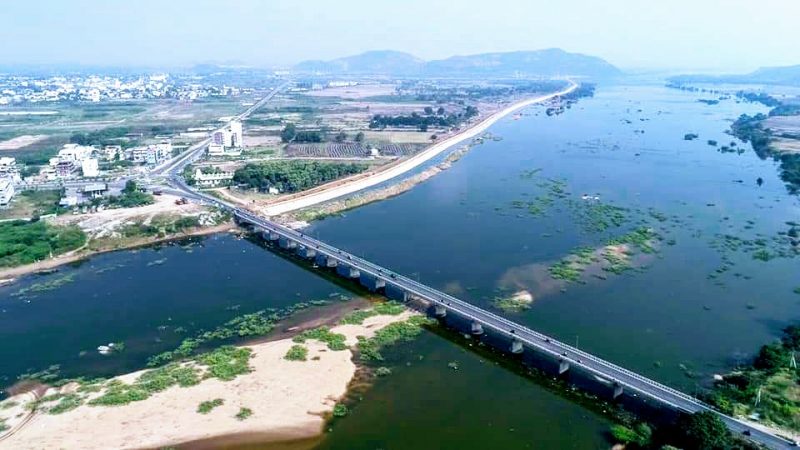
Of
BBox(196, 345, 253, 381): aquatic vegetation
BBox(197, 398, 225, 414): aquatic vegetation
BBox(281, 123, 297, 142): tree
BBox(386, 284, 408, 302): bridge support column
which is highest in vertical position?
BBox(281, 123, 297, 142): tree

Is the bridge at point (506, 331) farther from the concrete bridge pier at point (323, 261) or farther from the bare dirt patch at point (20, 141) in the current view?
the bare dirt patch at point (20, 141)

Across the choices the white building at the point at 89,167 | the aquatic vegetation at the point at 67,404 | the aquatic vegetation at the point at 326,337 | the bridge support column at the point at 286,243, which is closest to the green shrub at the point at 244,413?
the aquatic vegetation at the point at 326,337

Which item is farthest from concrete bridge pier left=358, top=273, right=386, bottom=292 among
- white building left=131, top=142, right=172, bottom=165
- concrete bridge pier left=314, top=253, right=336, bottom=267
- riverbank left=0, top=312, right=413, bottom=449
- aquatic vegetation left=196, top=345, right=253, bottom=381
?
white building left=131, top=142, right=172, bottom=165

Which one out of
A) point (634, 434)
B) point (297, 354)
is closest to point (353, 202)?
point (297, 354)

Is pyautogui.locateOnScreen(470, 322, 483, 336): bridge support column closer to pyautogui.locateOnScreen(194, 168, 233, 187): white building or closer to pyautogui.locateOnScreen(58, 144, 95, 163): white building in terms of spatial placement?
pyautogui.locateOnScreen(194, 168, 233, 187): white building

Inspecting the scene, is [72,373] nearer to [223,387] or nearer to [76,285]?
[223,387]

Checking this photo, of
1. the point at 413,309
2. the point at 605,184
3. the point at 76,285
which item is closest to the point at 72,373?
the point at 76,285

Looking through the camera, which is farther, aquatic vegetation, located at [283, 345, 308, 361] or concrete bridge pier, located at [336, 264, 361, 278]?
concrete bridge pier, located at [336, 264, 361, 278]

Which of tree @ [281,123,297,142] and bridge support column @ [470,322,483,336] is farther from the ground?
tree @ [281,123,297,142]
